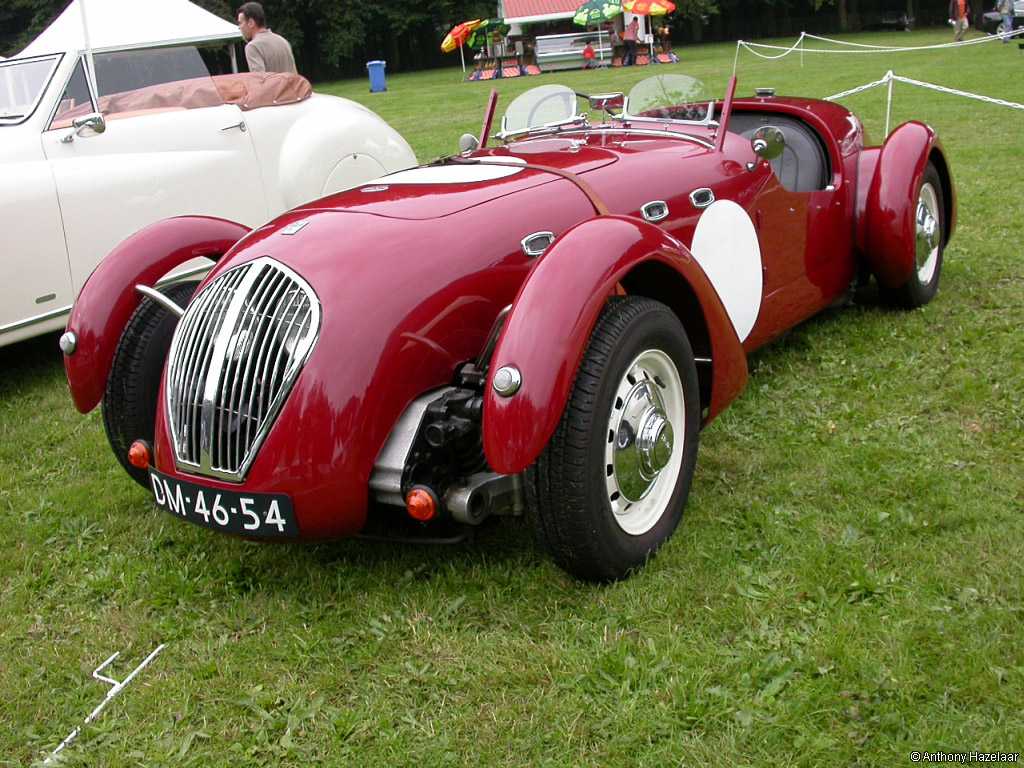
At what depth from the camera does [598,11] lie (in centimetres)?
2714

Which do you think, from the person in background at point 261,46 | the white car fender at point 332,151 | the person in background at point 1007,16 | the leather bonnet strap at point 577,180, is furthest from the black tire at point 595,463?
the person in background at point 1007,16

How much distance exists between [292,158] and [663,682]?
15.1 feet

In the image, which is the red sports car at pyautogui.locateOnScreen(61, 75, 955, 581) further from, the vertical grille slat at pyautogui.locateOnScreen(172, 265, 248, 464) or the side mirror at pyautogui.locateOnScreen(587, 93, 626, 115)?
the side mirror at pyautogui.locateOnScreen(587, 93, 626, 115)

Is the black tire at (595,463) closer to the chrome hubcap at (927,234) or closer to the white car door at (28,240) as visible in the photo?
the chrome hubcap at (927,234)

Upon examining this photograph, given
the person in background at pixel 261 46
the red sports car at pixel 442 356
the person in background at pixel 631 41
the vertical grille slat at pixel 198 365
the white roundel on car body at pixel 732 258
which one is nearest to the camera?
the red sports car at pixel 442 356

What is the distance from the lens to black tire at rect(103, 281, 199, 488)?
11.0ft

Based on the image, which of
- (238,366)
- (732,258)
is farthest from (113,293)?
(732,258)

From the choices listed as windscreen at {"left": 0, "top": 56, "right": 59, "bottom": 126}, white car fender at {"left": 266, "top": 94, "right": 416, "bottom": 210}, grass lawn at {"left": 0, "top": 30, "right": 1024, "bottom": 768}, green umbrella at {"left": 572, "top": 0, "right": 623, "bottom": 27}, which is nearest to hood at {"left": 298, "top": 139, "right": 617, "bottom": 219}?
grass lawn at {"left": 0, "top": 30, "right": 1024, "bottom": 768}

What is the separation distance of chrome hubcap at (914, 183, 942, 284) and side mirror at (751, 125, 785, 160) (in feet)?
4.21

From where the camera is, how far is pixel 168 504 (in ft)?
9.45

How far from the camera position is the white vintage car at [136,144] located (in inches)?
199

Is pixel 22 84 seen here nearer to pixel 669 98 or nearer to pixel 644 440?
pixel 669 98

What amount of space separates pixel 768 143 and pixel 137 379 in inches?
102

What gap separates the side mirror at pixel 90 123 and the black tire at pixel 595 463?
11.9 ft
